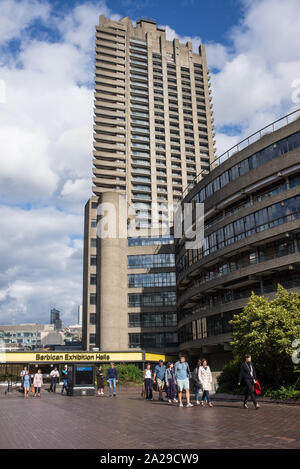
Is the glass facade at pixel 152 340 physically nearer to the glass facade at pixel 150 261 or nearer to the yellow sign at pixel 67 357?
the glass facade at pixel 150 261

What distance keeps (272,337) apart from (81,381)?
470 inches

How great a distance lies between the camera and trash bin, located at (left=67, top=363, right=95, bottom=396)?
77.2 feet

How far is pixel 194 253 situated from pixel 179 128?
184ft

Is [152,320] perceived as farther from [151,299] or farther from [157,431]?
[157,431]

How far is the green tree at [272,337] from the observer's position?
15945 mm

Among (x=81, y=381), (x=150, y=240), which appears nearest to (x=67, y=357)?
(x=81, y=381)

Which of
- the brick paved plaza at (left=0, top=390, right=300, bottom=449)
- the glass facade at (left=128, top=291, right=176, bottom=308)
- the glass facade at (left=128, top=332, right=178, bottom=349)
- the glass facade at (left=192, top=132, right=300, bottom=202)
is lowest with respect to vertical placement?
the brick paved plaza at (left=0, top=390, right=300, bottom=449)

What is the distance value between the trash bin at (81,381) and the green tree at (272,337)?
9176 mm

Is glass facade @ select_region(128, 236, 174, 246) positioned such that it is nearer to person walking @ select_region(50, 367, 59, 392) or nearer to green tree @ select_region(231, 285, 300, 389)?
person walking @ select_region(50, 367, 59, 392)

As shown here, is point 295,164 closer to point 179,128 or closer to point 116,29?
point 179,128

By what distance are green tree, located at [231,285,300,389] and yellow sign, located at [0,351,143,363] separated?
89.4ft

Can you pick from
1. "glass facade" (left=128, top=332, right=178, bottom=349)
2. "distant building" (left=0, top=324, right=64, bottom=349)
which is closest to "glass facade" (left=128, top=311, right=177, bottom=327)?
"glass facade" (left=128, top=332, right=178, bottom=349)

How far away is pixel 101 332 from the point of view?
58.2 m

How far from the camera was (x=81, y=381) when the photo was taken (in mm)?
23750
